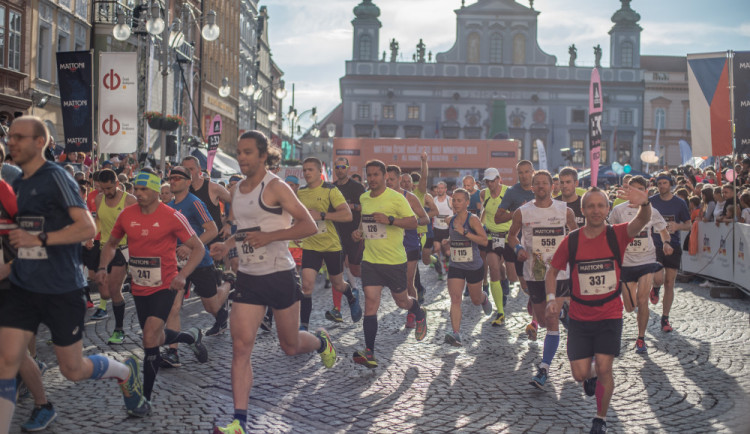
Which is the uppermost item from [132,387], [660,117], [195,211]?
[660,117]

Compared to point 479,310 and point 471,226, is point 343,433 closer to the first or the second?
point 471,226

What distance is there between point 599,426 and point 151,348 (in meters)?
3.09

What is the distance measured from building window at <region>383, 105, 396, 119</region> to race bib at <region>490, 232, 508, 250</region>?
228 ft

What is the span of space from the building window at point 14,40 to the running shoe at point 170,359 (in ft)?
64.4

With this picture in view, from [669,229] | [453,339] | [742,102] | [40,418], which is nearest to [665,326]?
[669,229]

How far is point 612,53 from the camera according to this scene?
83062mm

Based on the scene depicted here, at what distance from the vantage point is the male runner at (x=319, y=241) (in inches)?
353

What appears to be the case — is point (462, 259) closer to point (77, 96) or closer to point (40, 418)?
point (40, 418)

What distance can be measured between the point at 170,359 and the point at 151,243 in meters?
1.50

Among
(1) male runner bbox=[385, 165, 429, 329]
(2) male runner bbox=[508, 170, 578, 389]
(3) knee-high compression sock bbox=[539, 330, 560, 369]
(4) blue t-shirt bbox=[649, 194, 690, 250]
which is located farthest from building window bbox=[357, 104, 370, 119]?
(3) knee-high compression sock bbox=[539, 330, 560, 369]

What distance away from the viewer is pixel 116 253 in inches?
348

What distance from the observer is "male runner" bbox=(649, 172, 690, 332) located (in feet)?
32.1

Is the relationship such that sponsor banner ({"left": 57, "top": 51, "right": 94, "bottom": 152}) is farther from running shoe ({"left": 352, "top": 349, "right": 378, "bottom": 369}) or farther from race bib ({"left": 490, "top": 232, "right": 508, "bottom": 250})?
running shoe ({"left": 352, "top": 349, "right": 378, "bottom": 369})

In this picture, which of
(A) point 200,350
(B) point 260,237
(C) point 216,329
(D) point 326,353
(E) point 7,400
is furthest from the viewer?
(C) point 216,329
